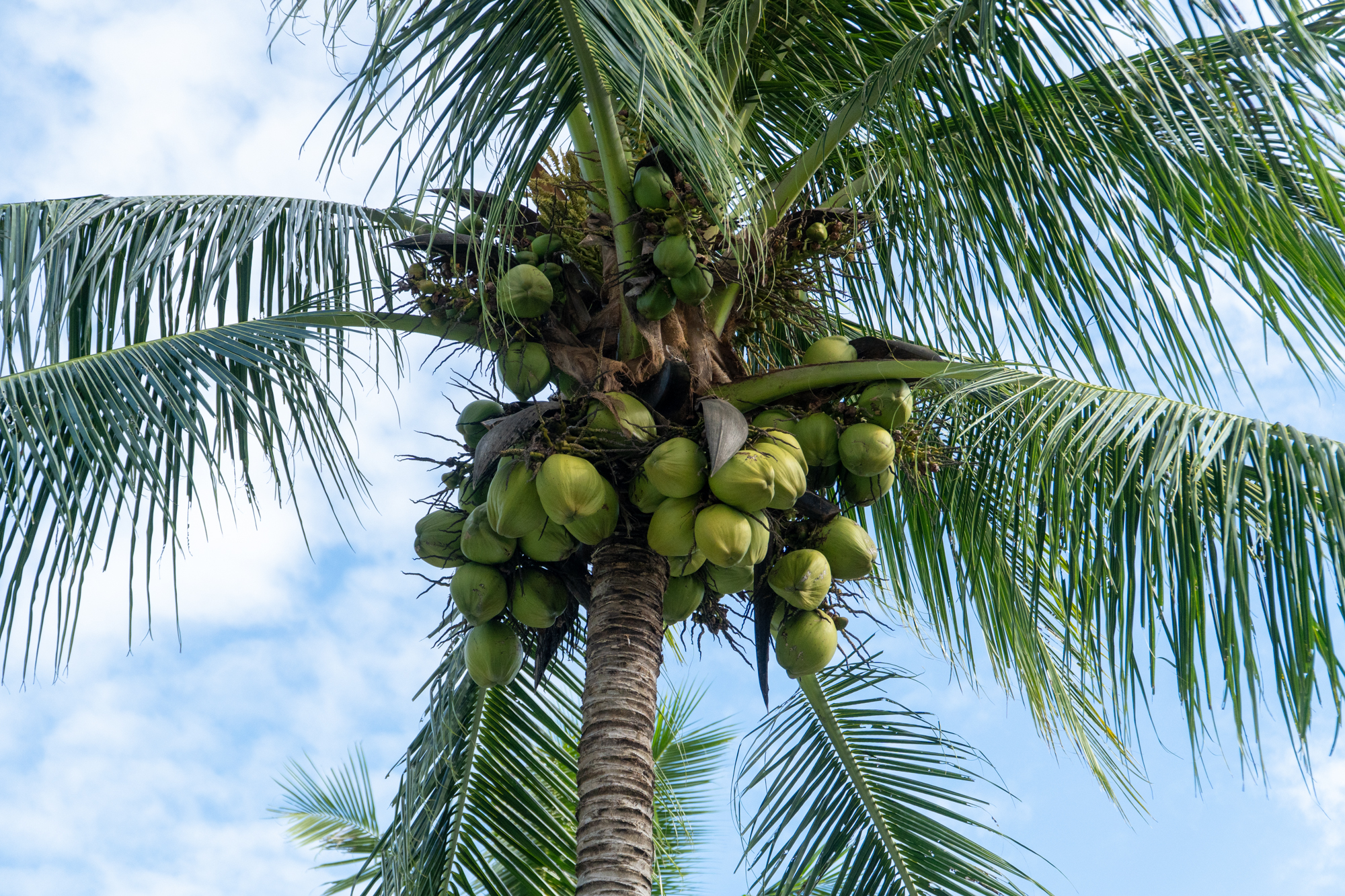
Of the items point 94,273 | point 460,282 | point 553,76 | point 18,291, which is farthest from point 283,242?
point 553,76

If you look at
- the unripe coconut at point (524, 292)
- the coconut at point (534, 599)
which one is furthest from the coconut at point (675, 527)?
the unripe coconut at point (524, 292)

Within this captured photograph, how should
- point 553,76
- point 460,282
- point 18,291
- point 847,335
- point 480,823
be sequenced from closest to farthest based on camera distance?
point 553,76 < point 460,282 < point 18,291 < point 480,823 < point 847,335

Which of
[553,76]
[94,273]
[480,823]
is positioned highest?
[94,273]

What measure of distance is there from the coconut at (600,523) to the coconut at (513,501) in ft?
0.28

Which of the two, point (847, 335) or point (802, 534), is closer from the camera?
point (802, 534)

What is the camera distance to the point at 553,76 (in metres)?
2.90

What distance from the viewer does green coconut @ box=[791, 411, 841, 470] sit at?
9.90ft

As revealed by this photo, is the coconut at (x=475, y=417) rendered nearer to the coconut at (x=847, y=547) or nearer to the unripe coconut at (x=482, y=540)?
the unripe coconut at (x=482, y=540)

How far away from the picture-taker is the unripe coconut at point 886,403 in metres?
3.05

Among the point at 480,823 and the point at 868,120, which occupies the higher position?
the point at 868,120

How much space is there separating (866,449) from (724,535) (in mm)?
479

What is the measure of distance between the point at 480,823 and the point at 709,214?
76.5 inches

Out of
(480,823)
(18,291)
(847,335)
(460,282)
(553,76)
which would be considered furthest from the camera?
(847,335)

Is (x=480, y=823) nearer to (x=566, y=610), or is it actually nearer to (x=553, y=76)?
(x=566, y=610)
